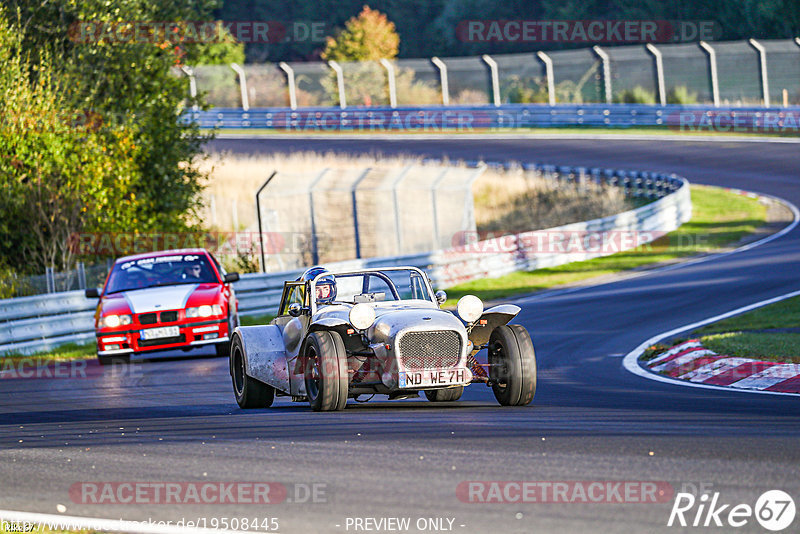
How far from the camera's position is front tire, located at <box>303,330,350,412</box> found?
9.47 meters

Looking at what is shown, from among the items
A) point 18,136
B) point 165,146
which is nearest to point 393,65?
point 165,146

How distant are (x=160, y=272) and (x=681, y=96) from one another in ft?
114

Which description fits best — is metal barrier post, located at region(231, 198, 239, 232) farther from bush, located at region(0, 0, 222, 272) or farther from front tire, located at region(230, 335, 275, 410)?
front tire, located at region(230, 335, 275, 410)

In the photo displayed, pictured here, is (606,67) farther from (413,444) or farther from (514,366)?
(413,444)

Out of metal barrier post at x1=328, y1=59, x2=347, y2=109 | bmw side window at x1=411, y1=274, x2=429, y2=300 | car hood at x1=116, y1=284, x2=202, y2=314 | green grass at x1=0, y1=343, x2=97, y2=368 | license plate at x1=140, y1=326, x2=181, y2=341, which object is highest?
metal barrier post at x1=328, y1=59, x2=347, y2=109

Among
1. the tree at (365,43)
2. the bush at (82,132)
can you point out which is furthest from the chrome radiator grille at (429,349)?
the tree at (365,43)

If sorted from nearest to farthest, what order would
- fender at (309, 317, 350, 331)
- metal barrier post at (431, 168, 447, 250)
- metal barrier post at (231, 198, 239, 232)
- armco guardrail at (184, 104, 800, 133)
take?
fender at (309, 317, 350, 331)
metal barrier post at (431, 168, 447, 250)
metal barrier post at (231, 198, 239, 232)
armco guardrail at (184, 104, 800, 133)

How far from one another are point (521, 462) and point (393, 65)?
47.0 m

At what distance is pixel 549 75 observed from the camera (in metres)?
48.9

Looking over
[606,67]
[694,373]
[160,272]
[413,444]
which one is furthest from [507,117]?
[413,444]

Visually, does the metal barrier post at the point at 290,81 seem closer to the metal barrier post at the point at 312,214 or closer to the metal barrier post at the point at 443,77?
the metal barrier post at the point at 443,77

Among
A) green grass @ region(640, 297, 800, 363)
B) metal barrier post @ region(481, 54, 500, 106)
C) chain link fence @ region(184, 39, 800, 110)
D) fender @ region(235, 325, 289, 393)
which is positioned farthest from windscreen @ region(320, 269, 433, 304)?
metal barrier post @ region(481, 54, 500, 106)

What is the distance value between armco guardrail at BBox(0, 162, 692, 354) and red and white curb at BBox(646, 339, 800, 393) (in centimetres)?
986

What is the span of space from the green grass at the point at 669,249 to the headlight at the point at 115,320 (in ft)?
23.9
